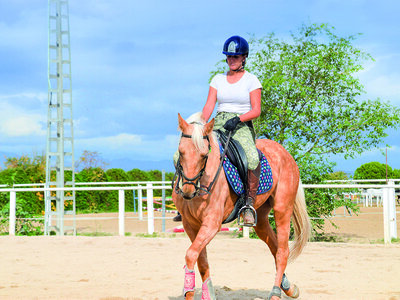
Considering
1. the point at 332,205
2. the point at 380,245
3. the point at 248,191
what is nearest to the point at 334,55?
the point at 332,205

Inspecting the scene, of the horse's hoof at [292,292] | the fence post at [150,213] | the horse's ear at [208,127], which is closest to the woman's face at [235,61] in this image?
the horse's ear at [208,127]

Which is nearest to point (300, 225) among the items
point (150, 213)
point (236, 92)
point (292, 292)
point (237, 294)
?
point (292, 292)

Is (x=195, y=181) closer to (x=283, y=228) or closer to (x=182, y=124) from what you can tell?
(x=182, y=124)

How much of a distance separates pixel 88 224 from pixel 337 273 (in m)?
10.2

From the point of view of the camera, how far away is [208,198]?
4043 millimetres

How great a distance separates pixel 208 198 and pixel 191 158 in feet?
1.44

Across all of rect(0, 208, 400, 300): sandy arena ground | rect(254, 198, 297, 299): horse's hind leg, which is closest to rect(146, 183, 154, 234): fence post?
rect(0, 208, 400, 300): sandy arena ground

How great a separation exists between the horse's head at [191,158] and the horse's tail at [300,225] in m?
2.01

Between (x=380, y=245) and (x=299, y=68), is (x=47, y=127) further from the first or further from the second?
(x=380, y=245)

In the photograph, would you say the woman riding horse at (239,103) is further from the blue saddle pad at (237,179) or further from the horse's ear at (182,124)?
the horse's ear at (182,124)

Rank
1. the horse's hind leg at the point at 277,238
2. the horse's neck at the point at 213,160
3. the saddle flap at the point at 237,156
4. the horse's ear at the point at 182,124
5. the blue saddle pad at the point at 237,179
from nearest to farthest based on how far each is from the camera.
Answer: the horse's ear at the point at 182,124 → the horse's neck at the point at 213,160 → the blue saddle pad at the point at 237,179 → the saddle flap at the point at 237,156 → the horse's hind leg at the point at 277,238

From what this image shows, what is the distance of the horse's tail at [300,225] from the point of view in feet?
18.2

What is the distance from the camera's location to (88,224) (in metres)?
15.5

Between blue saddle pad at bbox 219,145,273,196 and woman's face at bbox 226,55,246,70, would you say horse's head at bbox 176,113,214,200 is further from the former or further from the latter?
woman's face at bbox 226,55,246,70
